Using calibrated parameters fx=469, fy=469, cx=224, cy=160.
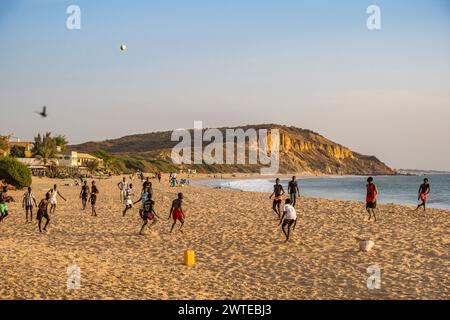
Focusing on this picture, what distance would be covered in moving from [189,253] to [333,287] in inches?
137

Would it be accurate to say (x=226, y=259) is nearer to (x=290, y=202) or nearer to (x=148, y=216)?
(x=290, y=202)

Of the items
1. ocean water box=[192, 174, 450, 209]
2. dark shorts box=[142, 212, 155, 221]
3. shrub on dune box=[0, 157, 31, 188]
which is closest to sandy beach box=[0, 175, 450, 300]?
dark shorts box=[142, 212, 155, 221]

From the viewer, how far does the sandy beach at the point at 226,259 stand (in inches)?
335

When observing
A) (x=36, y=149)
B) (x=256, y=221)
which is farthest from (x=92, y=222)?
(x=36, y=149)

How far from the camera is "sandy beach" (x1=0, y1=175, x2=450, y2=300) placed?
8.52m

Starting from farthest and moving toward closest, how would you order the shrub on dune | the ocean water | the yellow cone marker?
the ocean water < the shrub on dune < the yellow cone marker

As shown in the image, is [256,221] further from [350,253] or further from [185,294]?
[185,294]

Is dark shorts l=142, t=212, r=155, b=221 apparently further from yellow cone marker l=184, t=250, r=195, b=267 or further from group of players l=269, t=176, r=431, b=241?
yellow cone marker l=184, t=250, r=195, b=267

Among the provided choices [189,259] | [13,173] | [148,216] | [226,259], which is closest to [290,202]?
[226,259]

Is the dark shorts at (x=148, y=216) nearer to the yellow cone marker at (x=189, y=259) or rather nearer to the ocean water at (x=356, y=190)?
the yellow cone marker at (x=189, y=259)

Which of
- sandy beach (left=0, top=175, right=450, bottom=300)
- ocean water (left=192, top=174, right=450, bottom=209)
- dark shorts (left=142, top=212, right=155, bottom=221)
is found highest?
dark shorts (left=142, top=212, right=155, bottom=221)

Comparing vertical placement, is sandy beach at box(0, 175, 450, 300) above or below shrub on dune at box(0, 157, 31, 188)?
below

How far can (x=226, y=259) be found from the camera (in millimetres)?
11500
